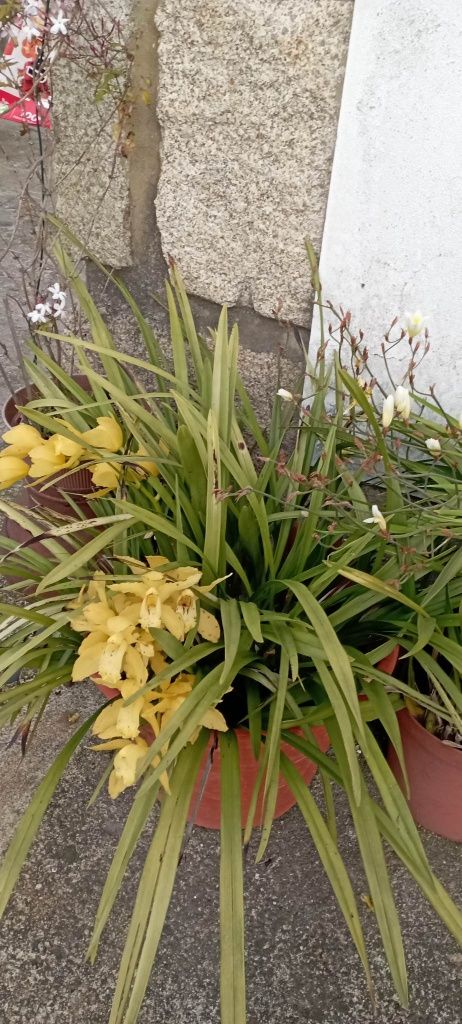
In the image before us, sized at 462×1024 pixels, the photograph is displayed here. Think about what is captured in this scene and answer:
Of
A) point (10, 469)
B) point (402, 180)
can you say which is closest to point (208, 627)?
point (10, 469)

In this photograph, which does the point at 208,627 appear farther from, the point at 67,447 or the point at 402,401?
the point at 402,401

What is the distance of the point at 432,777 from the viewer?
5.00 feet

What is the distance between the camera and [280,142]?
151cm

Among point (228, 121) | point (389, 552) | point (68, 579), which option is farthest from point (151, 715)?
point (228, 121)

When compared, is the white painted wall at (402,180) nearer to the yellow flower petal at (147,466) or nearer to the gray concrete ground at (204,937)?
the yellow flower petal at (147,466)

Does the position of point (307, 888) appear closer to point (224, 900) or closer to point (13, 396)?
point (224, 900)

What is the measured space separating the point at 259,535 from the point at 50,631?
0.48m

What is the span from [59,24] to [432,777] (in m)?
1.69

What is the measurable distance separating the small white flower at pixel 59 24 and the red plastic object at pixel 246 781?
1.39 metres

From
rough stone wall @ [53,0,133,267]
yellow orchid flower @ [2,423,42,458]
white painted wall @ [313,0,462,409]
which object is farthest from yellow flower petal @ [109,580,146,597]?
rough stone wall @ [53,0,133,267]

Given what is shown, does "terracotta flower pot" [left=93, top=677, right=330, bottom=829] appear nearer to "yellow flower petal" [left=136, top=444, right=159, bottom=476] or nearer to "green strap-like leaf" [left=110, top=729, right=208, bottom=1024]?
"green strap-like leaf" [left=110, top=729, right=208, bottom=1024]

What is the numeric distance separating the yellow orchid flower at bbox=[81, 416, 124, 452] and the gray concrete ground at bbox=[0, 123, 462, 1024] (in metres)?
0.81

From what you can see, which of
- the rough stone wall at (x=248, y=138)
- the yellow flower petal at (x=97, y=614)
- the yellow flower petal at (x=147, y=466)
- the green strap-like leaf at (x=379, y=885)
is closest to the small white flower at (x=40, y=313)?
the rough stone wall at (x=248, y=138)

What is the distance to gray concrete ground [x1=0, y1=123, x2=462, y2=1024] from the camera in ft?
4.37
